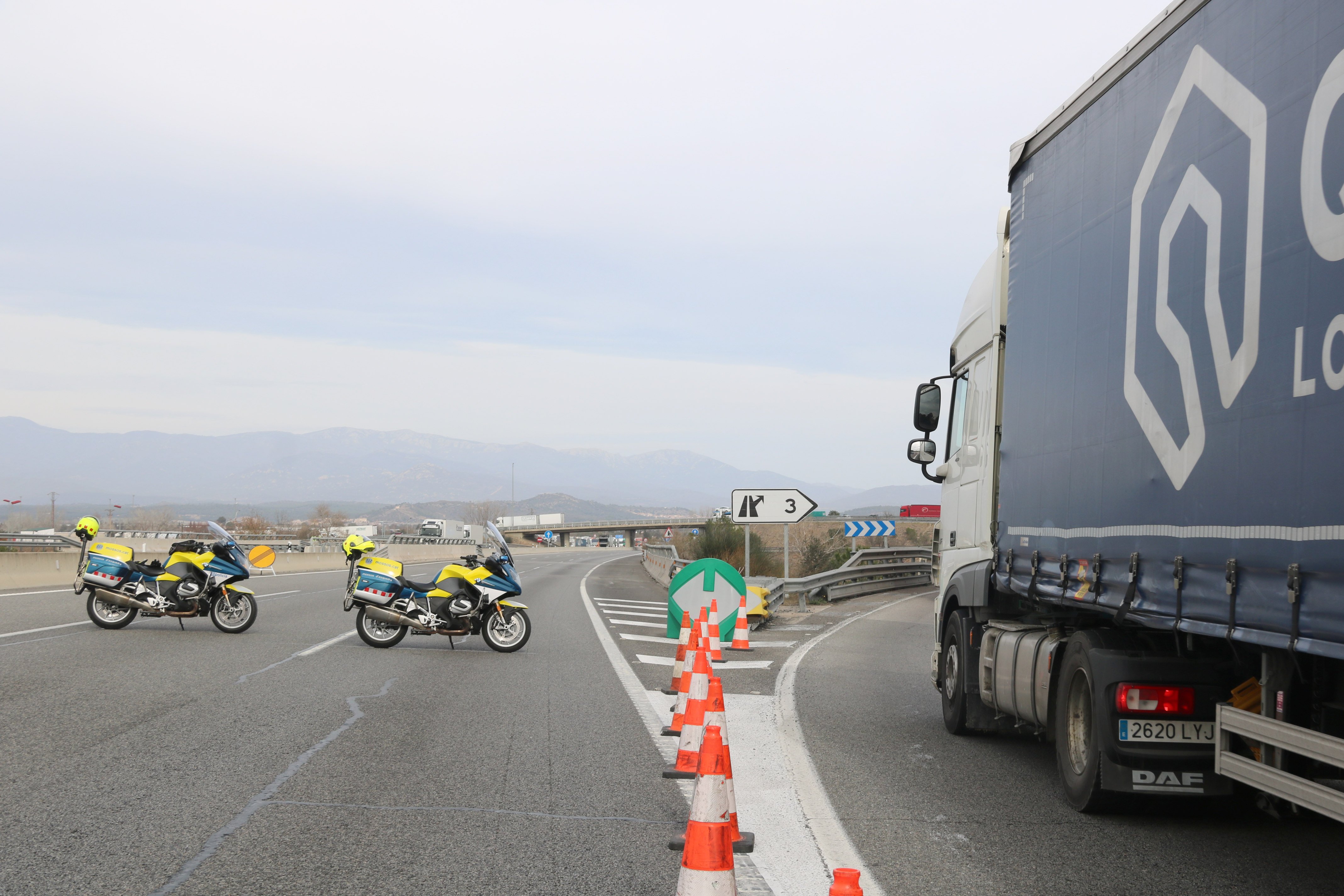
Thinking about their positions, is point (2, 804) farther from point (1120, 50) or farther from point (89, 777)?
point (1120, 50)

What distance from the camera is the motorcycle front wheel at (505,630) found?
46.3 ft

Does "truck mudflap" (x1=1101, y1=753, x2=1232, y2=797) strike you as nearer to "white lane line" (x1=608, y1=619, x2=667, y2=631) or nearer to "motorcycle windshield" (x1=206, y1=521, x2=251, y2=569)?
"motorcycle windshield" (x1=206, y1=521, x2=251, y2=569)

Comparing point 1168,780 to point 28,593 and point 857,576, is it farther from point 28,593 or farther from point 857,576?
point 857,576

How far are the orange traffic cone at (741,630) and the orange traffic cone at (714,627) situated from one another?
29 cm

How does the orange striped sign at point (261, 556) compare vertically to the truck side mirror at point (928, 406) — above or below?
below

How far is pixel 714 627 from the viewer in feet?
49.8

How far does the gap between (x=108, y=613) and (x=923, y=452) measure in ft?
36.6

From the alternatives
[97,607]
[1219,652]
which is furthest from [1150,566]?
[97,607]

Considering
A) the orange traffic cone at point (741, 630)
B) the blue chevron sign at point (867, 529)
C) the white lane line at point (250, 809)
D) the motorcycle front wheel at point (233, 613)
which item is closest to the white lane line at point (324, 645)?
the motorcycle front wheel at point (233, 613)

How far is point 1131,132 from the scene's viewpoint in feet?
20.1

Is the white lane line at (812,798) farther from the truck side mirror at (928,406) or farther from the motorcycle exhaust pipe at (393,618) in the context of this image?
the motorcycle exhaust pipe at (393,618)

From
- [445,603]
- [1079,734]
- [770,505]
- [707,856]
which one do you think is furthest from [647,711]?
[770,505]

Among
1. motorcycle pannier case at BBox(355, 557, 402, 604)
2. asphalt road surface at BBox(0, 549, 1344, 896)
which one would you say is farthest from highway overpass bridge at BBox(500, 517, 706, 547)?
asphalt road surface at BBox(0, 549, 1344, 896)

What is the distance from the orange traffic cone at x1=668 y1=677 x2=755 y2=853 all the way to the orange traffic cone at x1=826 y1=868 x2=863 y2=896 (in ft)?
3.78
